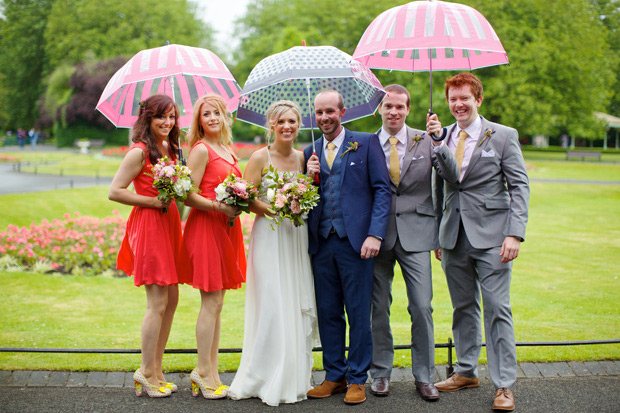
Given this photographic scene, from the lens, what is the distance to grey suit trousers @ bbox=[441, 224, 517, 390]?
4449mm

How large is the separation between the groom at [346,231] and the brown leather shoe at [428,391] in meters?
0.47

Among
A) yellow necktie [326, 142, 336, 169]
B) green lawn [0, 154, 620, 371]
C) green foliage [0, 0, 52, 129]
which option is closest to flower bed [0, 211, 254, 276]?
green lawn [0, 154, 620, 371]

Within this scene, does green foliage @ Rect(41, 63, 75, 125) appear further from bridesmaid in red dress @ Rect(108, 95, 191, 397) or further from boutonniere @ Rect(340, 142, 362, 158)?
boutonniere @ Rect(340, 142, 362, 158)

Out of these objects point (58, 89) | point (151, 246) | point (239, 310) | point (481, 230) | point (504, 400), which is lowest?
point (239, 310)

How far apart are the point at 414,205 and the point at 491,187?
0.63 m

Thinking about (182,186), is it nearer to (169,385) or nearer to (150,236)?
(150,236)

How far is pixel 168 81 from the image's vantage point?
17.5 ft

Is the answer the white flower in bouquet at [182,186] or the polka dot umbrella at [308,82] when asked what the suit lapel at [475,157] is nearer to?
the polka dot umbrella at [308,82]

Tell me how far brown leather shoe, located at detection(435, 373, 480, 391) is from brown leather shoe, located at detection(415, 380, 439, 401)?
16cm

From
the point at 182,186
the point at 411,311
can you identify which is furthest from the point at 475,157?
the point at 182,186

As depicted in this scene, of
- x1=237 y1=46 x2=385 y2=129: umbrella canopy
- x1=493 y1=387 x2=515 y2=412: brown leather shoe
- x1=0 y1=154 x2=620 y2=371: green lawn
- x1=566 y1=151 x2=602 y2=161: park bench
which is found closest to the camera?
x1=493 y1=387 x2=515 y2=412: brown leather shoe

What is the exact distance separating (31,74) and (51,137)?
23.8 feet

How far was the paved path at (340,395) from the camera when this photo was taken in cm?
436

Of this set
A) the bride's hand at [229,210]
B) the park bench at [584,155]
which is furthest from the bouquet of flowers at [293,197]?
the park bench at [584,155]
